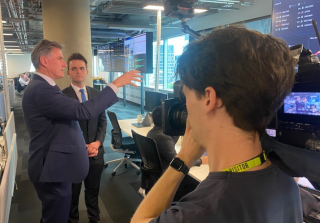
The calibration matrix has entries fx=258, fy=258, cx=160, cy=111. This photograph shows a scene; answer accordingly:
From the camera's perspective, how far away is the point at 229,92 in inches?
21.6

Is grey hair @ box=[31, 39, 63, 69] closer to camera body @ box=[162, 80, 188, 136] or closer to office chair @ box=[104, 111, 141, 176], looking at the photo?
camera body @ box=[162, 80, 188, 136]

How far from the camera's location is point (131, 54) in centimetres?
562

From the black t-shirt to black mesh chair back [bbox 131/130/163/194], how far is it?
161cm

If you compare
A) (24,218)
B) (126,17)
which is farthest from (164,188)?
(126,17)

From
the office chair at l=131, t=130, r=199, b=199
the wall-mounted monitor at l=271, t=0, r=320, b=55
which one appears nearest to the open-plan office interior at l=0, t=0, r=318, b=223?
the wall-mounted monitor at l=271, t=0, r=320, b=55

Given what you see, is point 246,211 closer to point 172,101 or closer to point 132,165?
point 172,101

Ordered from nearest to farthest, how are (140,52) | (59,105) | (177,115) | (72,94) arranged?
(177,115) < (59,105) < (72,94) < (140,52)

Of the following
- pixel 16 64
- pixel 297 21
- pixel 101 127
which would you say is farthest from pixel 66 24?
pixel 16 64

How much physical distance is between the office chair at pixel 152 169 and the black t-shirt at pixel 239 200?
1609 mm

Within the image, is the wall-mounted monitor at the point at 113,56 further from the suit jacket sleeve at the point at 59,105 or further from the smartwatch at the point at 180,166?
the smartwatch at the point at 180,166

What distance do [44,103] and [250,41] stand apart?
4.56 ft

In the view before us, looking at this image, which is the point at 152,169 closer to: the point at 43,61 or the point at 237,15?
the point at 43,61

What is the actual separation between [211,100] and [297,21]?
1.43 meters

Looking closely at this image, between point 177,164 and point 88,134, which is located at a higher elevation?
point 177,164
